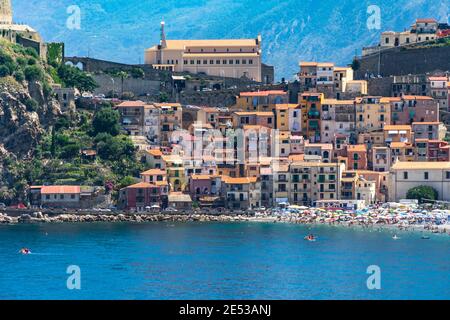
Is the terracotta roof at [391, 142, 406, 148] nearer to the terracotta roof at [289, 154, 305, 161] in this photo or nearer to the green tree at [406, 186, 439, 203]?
the green tree at [406, 186, 439, 203]

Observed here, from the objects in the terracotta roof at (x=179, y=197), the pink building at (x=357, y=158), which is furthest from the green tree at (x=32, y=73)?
the pink building at (x=357, y=158)

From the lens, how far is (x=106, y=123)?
114 m

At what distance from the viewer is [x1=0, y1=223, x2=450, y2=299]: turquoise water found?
8044 cm

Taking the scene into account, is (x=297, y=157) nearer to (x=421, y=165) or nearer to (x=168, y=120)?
(x=421, y=165)

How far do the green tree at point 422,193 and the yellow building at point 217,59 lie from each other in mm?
20278

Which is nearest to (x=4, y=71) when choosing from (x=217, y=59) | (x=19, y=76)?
(x=19, y=76)

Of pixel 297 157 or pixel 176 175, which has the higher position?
pixel 297 157

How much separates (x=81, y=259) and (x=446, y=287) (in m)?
17.9

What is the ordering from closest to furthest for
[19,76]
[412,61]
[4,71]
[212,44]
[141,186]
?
[141,186]
[4,71]
[19,76]
[412,61]
[212,44]

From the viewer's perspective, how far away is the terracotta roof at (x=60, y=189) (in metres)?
108

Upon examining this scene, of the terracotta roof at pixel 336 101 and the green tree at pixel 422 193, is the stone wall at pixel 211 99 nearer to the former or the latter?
the terracotta roof at pixel 336 101

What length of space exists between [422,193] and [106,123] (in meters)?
18.9
